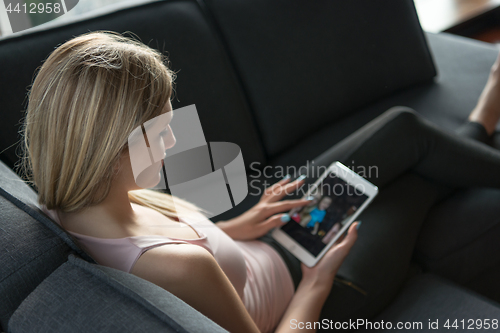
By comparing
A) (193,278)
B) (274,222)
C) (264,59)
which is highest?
(264,59)

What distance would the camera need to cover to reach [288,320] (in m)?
0.83

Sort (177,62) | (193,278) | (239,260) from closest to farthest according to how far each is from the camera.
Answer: (193,278) < (239,260) < (177,62)

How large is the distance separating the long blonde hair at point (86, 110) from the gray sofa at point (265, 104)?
78 millimetres

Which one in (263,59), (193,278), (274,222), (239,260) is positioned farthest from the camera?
(263,59)

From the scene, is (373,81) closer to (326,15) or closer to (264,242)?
(326,15)

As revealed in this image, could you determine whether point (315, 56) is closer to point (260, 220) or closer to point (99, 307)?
point (260, 220)

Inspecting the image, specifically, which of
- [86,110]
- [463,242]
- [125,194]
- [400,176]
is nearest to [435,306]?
[463,242]

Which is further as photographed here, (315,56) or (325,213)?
(315,56)

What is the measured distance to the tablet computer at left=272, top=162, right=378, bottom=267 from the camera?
0.99 m

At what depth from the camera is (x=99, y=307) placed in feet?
1.53

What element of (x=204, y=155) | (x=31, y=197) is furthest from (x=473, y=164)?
(x=31, y=197)

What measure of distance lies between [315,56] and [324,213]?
61 cm

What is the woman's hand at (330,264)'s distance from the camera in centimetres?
90

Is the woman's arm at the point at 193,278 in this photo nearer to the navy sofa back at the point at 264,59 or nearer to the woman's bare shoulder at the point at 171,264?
the woman's bare shoulder at the point at 171,264
